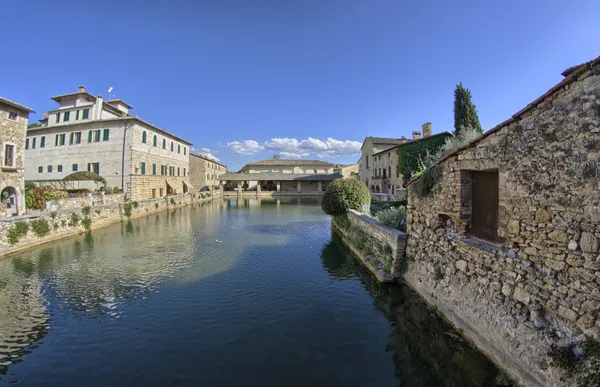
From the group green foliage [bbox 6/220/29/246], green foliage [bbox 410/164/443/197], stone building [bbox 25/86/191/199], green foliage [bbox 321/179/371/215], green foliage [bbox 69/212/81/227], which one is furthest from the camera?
stone building [bbox 25/86/191/199]

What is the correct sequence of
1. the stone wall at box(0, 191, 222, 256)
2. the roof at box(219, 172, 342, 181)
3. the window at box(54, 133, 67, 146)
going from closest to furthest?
the stone wall at box(0, 191, 222, 256) → the window at box(54, 133, 67, 146) → the roof at box(219, 172, 342, 181)

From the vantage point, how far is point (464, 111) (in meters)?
27.5

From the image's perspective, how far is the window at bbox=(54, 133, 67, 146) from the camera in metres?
32.5

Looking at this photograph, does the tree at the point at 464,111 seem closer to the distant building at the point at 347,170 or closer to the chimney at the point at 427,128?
the chimney at the point at 427,128

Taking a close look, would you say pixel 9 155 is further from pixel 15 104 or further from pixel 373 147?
pixel 373 147

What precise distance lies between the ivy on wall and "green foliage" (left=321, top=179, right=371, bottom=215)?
15528 millimetres

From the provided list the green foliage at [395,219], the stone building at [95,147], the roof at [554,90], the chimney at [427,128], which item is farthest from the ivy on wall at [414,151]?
the stone building at [95,147]

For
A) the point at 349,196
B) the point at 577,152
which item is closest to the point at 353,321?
the point at 577,152

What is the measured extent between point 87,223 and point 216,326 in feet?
56.4

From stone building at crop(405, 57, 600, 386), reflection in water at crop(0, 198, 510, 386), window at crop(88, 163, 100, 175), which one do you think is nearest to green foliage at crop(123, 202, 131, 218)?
window at crop(88, 163, 100, 175)

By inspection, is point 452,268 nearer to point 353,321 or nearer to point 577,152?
point 353,321

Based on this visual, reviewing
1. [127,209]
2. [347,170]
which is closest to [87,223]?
[127,209]

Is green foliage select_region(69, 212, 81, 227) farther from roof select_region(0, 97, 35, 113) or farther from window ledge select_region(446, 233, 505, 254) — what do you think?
window ledge select_region(446, 233, 505, 254)

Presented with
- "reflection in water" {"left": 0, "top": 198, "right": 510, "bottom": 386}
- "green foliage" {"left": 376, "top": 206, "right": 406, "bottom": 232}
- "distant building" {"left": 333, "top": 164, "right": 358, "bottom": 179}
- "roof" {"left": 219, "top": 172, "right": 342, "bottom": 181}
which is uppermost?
"distant building" {"left": 333, "top": 164, "right": 358, "bottom": 179}
